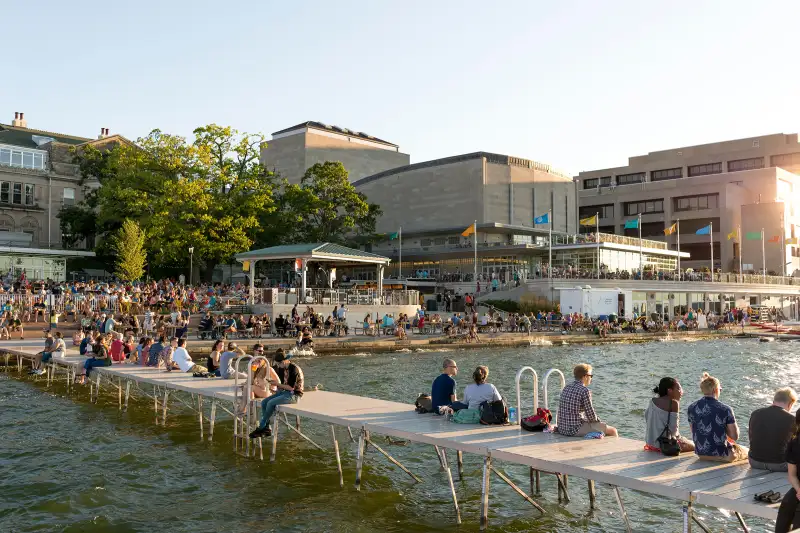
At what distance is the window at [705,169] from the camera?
354 feet

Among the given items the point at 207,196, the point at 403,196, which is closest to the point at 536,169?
the point at 403,196

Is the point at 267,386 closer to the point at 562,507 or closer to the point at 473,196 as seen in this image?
→ the point at 562,507

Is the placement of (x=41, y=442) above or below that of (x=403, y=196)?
below

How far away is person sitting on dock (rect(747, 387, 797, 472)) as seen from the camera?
8.83 metres

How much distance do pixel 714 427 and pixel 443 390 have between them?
5.43 m

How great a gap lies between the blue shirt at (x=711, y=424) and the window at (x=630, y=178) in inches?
4322

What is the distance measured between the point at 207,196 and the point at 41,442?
39.1 m

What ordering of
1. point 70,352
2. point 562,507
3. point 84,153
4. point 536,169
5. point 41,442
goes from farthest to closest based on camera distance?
point 536,169
point 84,153
point 70,352
point 41,442
point 562,507

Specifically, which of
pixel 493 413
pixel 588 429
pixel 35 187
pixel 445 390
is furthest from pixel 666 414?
pixel 35 187

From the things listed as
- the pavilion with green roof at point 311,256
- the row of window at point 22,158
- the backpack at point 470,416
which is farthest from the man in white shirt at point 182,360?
the row of window at point 22,158

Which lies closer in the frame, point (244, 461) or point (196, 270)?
point (244, 461)

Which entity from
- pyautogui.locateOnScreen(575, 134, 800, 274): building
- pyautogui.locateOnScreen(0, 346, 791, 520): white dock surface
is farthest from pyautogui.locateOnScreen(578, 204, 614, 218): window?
pyautogui.locateOnScreen(0, 346, 791, 520): white dock surface

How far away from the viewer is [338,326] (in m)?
40.6

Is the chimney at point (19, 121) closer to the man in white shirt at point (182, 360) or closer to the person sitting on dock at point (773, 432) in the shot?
the man in white shirt at point (182, 360)
